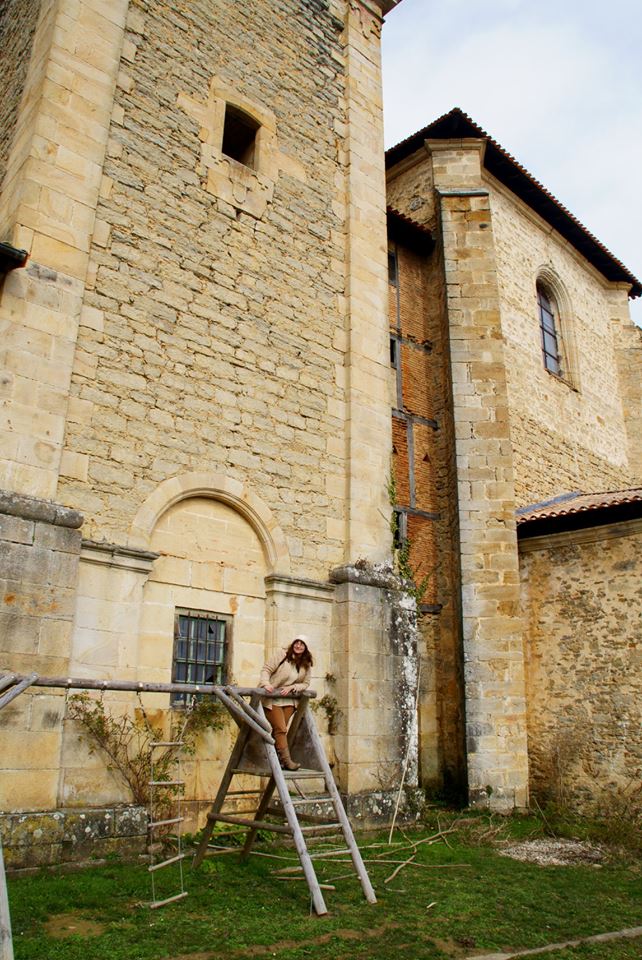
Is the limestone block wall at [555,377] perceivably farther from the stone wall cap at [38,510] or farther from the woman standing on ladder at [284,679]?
the stone wall cap at [38,510]

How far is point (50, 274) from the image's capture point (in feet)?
22.4

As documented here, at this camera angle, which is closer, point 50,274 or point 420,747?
point 50,274

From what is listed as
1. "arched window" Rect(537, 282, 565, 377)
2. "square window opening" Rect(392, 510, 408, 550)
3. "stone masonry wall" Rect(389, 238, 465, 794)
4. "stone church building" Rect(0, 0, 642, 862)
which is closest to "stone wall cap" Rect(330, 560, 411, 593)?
"stone church building" Rect(0, 0, 642, 862)

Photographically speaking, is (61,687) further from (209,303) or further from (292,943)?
(209,303)

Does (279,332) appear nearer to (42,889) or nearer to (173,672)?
(173,672)

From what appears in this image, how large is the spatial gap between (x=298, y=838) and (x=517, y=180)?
505 inches

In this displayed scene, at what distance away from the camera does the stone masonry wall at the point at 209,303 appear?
281 inches

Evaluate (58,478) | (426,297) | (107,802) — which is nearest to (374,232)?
(426,297)

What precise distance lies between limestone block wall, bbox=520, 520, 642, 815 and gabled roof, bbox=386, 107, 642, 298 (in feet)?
24.1

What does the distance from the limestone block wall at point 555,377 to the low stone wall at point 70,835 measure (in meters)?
8.29

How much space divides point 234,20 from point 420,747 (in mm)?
9920

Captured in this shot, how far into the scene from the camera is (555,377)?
14.4 metres

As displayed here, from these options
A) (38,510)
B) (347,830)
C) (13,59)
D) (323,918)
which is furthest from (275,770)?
(13,59)

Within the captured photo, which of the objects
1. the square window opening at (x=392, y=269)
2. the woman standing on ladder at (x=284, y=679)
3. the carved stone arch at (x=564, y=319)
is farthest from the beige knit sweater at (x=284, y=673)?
the carved stone arch at (x=564, y=319)
